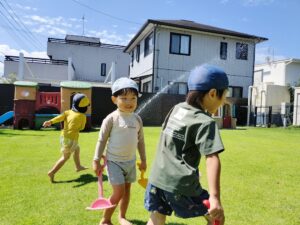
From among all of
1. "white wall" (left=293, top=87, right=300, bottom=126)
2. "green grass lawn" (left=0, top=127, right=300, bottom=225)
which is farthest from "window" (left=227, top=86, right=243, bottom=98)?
"green grass lawn" (left=0, top=127, right=300, bottom=225)

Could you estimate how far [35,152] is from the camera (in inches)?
304

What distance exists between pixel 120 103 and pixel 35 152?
5.18 meters

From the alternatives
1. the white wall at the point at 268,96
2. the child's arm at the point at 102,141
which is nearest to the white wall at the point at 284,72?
the white wall at the point at 268,96

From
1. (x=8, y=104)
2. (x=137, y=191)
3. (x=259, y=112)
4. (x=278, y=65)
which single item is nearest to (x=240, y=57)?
(x=259, y=112)

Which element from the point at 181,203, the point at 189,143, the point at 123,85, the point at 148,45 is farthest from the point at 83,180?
the point at 148,45

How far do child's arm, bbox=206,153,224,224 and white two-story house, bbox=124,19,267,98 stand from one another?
1964cm

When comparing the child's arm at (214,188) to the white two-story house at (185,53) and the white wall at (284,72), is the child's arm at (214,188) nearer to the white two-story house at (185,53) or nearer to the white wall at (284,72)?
the white two-story house at (185,53)

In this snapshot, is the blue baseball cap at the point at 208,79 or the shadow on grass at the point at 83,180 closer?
the blue baseball cap at the point at 208,79

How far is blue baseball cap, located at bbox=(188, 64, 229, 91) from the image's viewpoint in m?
2.10

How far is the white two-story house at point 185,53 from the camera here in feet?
71.6

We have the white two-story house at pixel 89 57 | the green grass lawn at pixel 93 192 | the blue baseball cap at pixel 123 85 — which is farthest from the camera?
the white two-story house at pixel 89 57

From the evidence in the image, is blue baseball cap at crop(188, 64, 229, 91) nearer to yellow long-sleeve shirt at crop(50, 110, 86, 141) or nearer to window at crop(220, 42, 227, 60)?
yellow long-sleeve shirt at crop(50, 110, 86, 141)

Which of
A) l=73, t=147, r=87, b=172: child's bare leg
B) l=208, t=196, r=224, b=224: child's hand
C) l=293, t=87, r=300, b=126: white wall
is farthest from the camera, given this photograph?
l=293, t=87, r=300, b=126: white wall

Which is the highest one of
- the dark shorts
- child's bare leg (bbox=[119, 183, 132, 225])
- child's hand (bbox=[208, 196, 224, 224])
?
child's hand (bbox=[208, 196, 224, 224])
